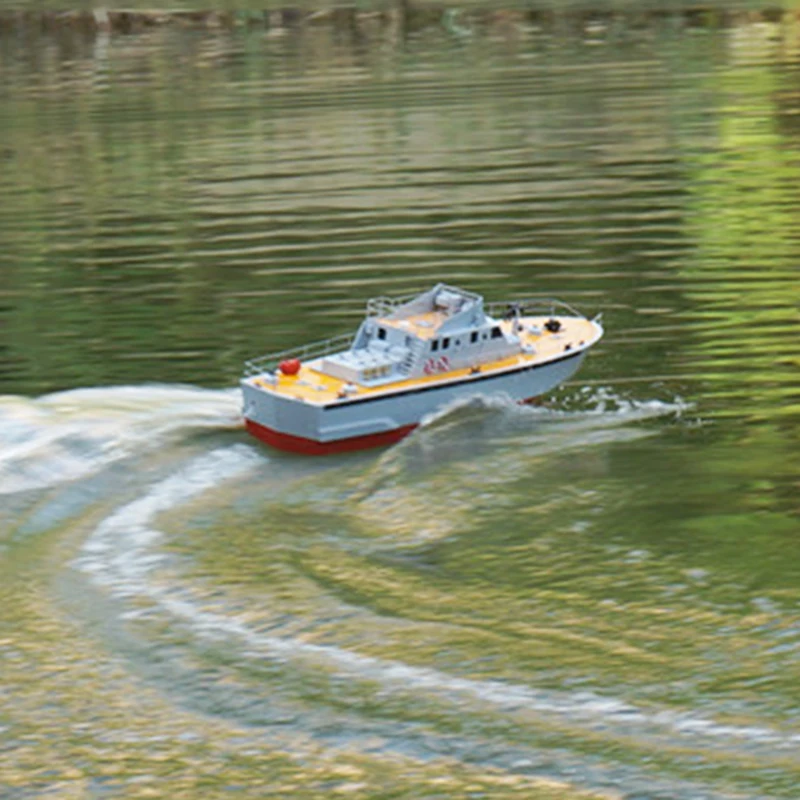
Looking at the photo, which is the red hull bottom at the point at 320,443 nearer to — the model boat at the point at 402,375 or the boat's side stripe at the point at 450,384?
the model boat at the point at 402,375

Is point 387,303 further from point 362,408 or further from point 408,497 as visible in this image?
point 408,497

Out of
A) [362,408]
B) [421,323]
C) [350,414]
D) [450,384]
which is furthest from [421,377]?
[350,414]

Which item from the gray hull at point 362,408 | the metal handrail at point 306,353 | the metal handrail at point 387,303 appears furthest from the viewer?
the metal handrail at point 387,303

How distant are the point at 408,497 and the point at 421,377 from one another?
5106 millimetres

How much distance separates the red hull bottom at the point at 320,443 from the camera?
149 ft

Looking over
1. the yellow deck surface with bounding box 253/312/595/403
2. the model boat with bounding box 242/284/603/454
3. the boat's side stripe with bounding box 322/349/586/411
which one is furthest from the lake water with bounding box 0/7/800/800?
the yellow deck surface with bounding box 253/312/595/403

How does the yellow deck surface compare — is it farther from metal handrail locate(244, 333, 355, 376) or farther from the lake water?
metal handrail locate(244, 333, 355, 376)

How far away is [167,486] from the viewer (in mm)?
43250

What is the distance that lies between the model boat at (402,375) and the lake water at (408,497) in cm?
73

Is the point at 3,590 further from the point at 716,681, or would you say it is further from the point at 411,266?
the point at 411,266

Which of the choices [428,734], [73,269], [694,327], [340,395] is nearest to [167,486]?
[340,395]

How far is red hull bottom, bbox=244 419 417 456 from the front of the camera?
45.4 metres

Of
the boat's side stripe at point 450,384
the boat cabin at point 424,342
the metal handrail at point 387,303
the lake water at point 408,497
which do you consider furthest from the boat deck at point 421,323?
the metal handrail at point 387,303

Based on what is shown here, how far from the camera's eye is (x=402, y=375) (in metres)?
46.8
